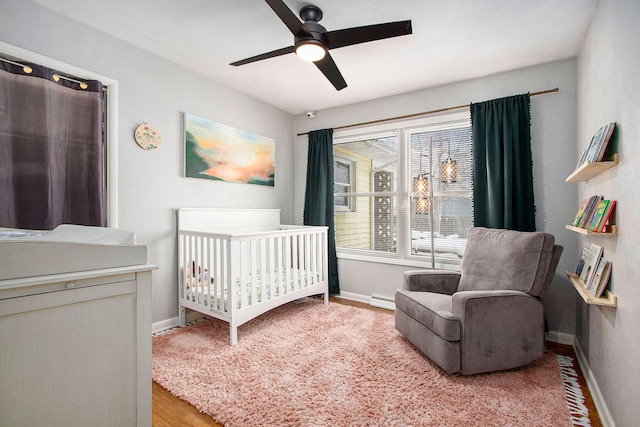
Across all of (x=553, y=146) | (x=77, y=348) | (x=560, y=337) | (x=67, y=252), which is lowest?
(x=560, y=337)

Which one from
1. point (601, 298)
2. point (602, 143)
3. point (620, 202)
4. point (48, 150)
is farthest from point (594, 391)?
point (48, 150)

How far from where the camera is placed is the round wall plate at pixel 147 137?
2531 mm

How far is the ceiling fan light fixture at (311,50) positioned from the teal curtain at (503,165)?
1.73 meters

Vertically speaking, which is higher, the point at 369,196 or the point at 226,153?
the point at 226,153

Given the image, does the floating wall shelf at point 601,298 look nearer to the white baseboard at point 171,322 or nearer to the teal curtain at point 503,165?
the teal curtain at point 503,165

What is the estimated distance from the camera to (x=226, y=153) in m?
3.25

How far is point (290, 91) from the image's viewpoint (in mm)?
3391

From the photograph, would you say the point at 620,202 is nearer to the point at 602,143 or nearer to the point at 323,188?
the point at 602,143

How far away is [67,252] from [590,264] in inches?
99.7

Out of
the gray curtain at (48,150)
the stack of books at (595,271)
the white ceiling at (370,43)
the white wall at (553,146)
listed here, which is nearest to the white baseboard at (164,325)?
the gray curtain at (48,150)

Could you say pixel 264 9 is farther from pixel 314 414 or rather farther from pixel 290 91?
pixel 314 414

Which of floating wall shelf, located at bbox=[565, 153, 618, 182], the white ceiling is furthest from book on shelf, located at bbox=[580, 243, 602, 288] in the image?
the white ceiling

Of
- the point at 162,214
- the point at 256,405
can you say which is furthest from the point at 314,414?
the point at 162,214

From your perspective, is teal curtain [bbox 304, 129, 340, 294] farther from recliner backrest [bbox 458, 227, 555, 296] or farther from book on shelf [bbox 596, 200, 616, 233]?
book on shelf [bbox 596, 200, 616, 233]
